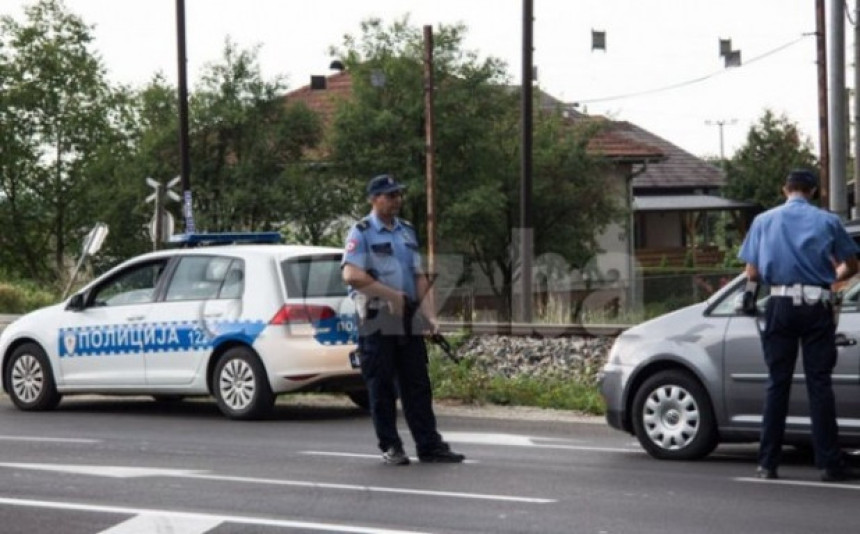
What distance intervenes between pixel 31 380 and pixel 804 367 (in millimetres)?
8541

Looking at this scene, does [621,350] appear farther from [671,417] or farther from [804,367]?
[804,367]

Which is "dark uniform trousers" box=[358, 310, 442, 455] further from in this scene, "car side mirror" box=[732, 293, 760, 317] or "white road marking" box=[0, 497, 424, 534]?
"white road marking" box=[0, 497, 424, 534]

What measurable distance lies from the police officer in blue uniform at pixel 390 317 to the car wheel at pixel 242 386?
12.4ft

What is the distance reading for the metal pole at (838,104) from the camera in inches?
1073

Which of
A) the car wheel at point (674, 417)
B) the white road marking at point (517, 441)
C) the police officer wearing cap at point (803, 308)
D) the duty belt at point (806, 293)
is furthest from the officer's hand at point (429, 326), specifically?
the duty belt at point (806, 293)

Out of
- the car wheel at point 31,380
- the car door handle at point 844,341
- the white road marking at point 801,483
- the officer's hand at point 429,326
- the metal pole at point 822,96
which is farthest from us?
the metal pole at point 822,96

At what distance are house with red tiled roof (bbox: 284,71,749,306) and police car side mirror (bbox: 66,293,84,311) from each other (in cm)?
2748

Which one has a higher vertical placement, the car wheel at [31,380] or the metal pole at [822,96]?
the metal pole at [822,96]

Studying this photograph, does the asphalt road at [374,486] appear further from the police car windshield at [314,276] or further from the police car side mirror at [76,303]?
the police car side mirror at [76,303]

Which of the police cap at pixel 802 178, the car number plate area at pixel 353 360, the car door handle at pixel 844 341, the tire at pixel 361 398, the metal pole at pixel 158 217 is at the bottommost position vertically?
the tire at pixel 361 398

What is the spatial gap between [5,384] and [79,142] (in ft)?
117

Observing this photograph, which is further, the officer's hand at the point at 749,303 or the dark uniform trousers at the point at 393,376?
the dark uniform trousers at the point at 393,376

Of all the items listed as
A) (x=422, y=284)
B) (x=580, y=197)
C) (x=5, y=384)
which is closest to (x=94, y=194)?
(x=580, y=197)

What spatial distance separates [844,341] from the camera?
35.2 ft
